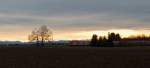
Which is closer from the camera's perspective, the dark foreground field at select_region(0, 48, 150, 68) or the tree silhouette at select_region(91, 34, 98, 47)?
the dark foreground field at select_region(0, 48, 150, 68)

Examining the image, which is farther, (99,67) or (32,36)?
(32,36)

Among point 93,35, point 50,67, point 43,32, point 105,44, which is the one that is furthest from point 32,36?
point 50,67

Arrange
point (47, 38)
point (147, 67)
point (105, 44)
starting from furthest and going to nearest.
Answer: point (47, 38), point (105, 44), point (147, 67)

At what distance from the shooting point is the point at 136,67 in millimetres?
29125

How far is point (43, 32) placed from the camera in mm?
180125

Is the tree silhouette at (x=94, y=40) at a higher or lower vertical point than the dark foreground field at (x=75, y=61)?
higher

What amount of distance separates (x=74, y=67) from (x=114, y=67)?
105 inches

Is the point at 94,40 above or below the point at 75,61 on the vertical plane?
above

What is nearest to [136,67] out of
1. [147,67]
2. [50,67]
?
[147,67]

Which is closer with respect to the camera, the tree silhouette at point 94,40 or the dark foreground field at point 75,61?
the dark foreground field at point 75,61

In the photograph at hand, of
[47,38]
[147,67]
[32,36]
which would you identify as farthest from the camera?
[32,36]

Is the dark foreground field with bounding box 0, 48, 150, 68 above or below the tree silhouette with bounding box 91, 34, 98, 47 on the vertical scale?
below

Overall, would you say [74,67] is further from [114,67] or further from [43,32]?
[43,32]

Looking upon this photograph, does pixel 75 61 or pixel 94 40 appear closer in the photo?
pixel 75 61
